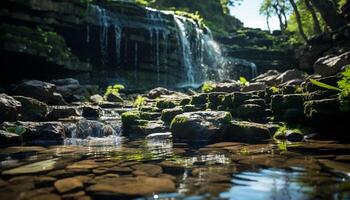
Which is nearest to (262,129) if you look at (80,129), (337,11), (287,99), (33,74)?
(287,99)

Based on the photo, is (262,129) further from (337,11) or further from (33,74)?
(337,11)

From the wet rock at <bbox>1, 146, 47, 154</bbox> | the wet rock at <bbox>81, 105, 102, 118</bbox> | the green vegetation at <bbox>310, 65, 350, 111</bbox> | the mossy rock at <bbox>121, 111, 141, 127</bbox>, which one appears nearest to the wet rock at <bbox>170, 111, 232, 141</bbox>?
the mossy rock at <bbox>121, 111, 141, 127</bbox>

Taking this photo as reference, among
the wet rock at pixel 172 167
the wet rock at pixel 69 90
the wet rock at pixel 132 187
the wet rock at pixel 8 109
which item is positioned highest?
the wet rock at pixel 69 90

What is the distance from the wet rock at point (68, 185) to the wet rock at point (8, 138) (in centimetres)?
511

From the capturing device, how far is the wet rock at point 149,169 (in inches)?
216

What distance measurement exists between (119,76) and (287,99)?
2006 centimetres

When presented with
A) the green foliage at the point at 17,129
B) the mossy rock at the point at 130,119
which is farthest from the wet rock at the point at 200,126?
the green foliage at the point at 17,129

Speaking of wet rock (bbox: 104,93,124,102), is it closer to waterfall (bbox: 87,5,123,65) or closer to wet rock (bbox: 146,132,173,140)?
wet rock (bbox: 146,132,173,140)

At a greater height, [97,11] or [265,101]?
[97,11]

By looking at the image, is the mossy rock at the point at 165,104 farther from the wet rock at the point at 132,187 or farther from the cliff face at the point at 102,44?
the cliff face at the point at 102,44

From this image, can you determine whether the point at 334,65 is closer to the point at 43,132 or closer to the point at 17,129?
the point at 43,132

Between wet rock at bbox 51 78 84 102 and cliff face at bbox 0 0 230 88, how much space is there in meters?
2.95

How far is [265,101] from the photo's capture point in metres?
12.6

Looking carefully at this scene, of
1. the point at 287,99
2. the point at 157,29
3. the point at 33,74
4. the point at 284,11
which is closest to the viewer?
the point at 287,99
